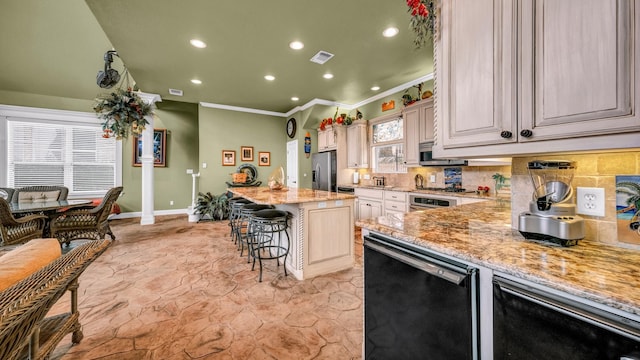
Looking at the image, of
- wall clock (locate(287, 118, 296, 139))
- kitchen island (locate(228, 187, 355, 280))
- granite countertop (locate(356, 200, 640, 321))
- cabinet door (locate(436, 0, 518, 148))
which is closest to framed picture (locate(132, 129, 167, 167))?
wall clock (locate(287, 118, 296, 139))

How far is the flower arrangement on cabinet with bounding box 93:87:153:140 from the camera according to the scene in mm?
3928

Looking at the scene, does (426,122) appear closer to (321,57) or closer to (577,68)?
(321,57)

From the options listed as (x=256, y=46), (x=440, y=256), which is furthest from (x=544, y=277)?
(x=256, y=46)

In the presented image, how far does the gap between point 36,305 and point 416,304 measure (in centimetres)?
135

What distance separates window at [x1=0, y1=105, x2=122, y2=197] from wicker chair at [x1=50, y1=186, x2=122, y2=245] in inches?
110

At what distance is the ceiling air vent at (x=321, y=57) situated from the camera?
3.53 m

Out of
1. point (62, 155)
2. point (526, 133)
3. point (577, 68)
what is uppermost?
point (62, 155)

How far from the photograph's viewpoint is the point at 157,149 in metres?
6.31

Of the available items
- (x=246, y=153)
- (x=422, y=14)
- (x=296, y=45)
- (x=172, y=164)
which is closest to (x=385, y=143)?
(x=296, y=45)

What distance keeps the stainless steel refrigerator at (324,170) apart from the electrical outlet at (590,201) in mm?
4729

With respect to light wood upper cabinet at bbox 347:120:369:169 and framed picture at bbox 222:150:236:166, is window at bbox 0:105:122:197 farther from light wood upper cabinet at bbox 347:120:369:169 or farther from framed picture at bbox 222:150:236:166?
light wood upper cabinet at bbox 347:120:369:169

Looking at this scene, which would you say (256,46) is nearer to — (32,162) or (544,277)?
(544,277)

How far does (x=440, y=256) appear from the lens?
39.9 inches

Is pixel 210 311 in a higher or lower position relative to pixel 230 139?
lower
